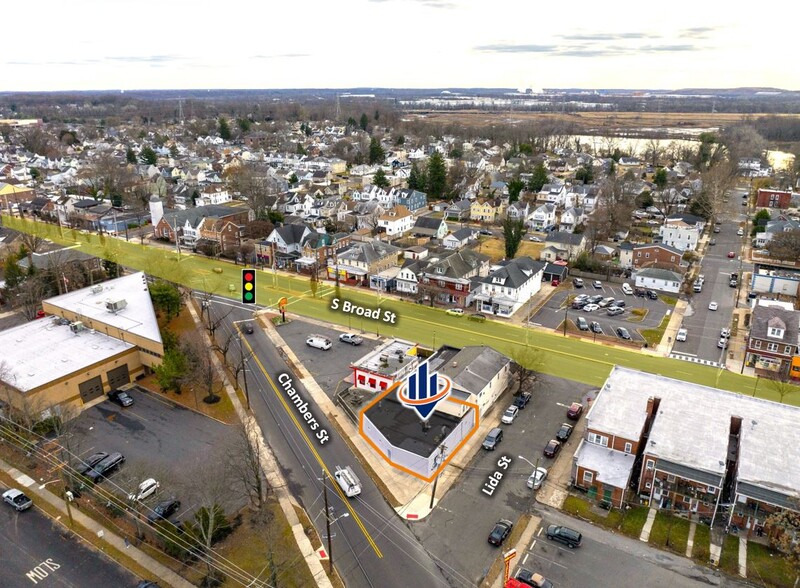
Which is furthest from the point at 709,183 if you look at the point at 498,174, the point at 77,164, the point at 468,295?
the point at 77,164

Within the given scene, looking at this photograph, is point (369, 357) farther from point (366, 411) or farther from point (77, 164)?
point (77, 164)

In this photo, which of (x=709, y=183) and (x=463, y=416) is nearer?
(x=463, y=416)

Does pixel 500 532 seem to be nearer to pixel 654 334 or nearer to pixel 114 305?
pixel 654 334

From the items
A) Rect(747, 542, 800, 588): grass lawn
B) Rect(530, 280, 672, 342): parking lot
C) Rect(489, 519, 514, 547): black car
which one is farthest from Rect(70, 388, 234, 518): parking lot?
Rect(530, 280, 672, 342): parking lot

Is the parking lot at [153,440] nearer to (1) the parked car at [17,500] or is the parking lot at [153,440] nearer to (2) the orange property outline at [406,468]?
(1) the parked car at [17,500]

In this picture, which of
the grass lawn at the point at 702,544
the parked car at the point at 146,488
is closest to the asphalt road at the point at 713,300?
the grass lawn at the point at 702,544

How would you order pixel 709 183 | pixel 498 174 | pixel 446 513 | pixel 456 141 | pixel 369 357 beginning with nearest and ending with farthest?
pixel 446 513, pixel 369 357, pixel 709 183, pixel 498 174, pixel 456 141
